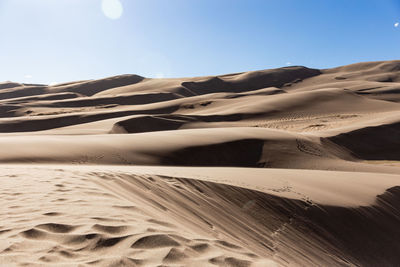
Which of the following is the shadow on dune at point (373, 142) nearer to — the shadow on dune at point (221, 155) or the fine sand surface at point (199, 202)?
the fine sand surface at point (199, 202)

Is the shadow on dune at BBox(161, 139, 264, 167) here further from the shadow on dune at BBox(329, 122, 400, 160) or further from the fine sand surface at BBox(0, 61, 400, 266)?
the shadow on dune at BBox(329, 122, 400, 160)

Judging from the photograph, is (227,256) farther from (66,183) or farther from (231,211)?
(66,183)

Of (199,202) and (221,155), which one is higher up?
(199,202)

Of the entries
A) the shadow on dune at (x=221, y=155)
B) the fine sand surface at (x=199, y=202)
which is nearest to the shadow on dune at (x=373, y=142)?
the fine sand surface at (x=199, y=202)

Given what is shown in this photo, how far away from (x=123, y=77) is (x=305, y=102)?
206 feet

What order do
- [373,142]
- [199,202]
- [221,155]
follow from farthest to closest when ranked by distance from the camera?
[373,142] < [221,155] < [199,202]

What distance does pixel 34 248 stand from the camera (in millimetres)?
2301

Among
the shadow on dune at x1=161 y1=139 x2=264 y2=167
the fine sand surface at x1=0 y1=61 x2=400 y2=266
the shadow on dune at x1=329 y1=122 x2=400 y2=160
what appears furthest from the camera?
the shadow on dune at x1=329 y1=122 x2=400 y2=160

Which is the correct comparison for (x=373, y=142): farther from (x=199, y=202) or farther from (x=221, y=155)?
(x=199, y=202)

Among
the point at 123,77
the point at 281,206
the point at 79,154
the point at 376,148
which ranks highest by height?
the point at 123,77

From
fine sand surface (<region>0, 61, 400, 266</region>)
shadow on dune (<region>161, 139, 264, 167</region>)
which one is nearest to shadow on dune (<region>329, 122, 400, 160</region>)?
fine sand surface (<region>0, 61, 400, 266</region>)

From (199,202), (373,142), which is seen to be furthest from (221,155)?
(373,142)

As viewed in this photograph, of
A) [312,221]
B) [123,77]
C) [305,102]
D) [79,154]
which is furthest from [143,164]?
[123,77]

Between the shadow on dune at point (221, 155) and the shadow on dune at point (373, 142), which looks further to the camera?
the shadow on dune at point (373, 142)
